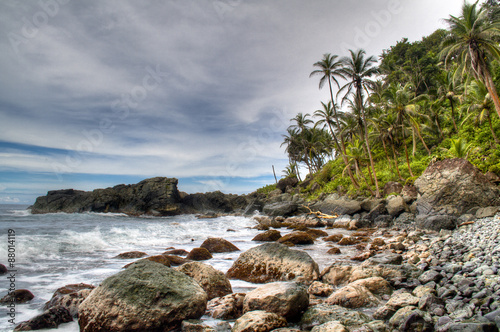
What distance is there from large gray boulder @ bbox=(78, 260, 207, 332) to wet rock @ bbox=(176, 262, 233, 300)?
936mm

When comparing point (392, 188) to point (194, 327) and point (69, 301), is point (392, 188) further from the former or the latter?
point (69, 301)

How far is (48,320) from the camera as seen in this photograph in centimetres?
410

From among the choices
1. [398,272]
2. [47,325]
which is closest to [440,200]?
[398,272]

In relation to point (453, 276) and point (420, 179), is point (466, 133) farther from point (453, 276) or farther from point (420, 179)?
point (453, 276)

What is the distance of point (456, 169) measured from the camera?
1418cm

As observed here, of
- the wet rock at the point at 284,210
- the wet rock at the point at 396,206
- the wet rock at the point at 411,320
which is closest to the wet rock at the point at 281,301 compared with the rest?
the wet rock at the point at 411,320

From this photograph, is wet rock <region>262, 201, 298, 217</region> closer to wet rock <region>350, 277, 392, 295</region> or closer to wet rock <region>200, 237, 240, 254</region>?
wet rock <region>200, 237, 240, 254</region>

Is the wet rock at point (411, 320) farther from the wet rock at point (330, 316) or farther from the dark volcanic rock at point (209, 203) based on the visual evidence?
the dark volcanic rock at point (209, 203)

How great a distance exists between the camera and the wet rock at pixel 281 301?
4.23 m

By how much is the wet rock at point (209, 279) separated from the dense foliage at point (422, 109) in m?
18.5

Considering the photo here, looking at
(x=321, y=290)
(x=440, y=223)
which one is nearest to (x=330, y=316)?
(x=321, y=290)

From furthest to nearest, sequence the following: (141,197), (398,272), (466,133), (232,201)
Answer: (232,201), (141,197), (466,133), (398,272)

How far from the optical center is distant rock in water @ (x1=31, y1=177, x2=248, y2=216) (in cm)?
4406

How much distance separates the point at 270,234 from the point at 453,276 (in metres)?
9.05
